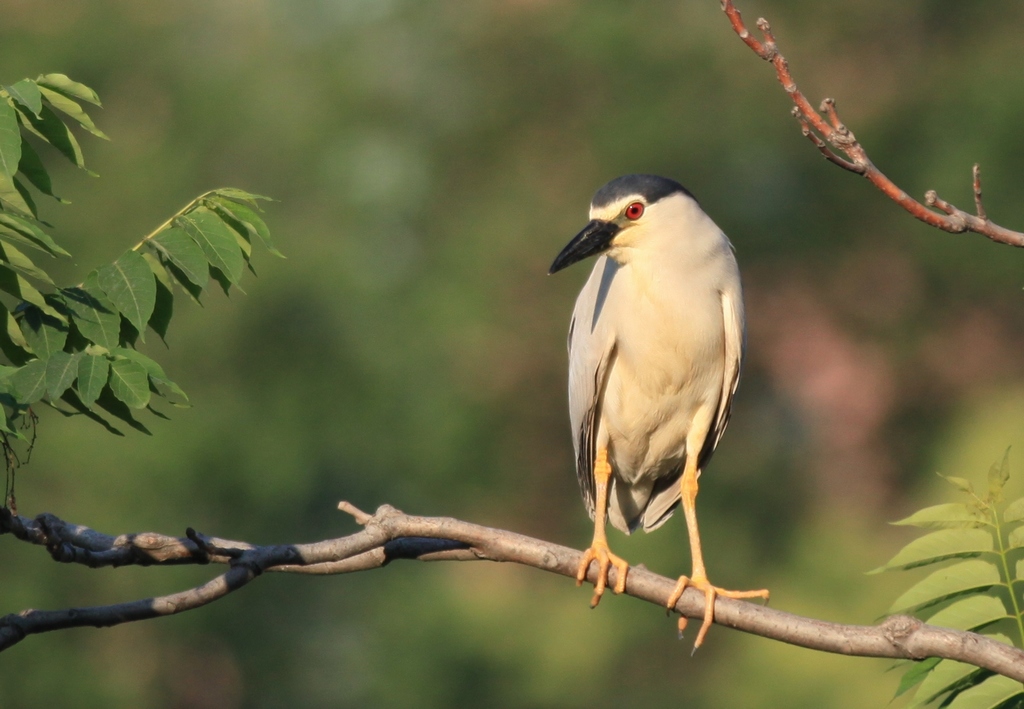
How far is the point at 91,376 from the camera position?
2.19 meters

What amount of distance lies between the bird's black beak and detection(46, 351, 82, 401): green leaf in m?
1.64

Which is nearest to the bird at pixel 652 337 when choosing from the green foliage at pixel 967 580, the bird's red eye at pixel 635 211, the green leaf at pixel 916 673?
the bird's red eye at pixel 635 211

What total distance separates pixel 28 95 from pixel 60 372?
57 centimetres

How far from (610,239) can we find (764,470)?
9.68 metres

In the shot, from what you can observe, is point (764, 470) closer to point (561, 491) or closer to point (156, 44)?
point (561, 491)

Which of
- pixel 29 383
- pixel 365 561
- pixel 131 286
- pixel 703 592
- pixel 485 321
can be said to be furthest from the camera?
pixel 485 321

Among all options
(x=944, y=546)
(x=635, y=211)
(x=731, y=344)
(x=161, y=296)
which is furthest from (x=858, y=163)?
(x=731, y=344)

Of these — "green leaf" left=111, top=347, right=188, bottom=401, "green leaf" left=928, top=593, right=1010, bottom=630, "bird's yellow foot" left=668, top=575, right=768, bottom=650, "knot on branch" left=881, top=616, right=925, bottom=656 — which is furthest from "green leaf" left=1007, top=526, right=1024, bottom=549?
"green leaf" left=111, top=347, right=188, bottom=401

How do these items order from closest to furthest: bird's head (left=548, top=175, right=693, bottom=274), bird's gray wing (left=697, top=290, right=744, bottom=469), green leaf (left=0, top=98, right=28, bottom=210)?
green leaf (left=0, top=98, right=28, bottom=210) → bird's head (left=548, top=175, right=693, bottom=274) → bird's gray wing (left=697, top=290, right=744, bottom=469)

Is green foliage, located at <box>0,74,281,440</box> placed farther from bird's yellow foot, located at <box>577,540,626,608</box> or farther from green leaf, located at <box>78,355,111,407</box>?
bird's yellow foot, located at <box>577,540,626,608</box>

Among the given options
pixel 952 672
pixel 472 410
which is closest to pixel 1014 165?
pixel 472 410

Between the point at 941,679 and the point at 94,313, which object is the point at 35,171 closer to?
the point at 94,313

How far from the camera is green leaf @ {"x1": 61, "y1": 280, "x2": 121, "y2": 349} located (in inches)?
95.2

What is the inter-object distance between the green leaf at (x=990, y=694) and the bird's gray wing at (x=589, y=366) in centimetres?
170
